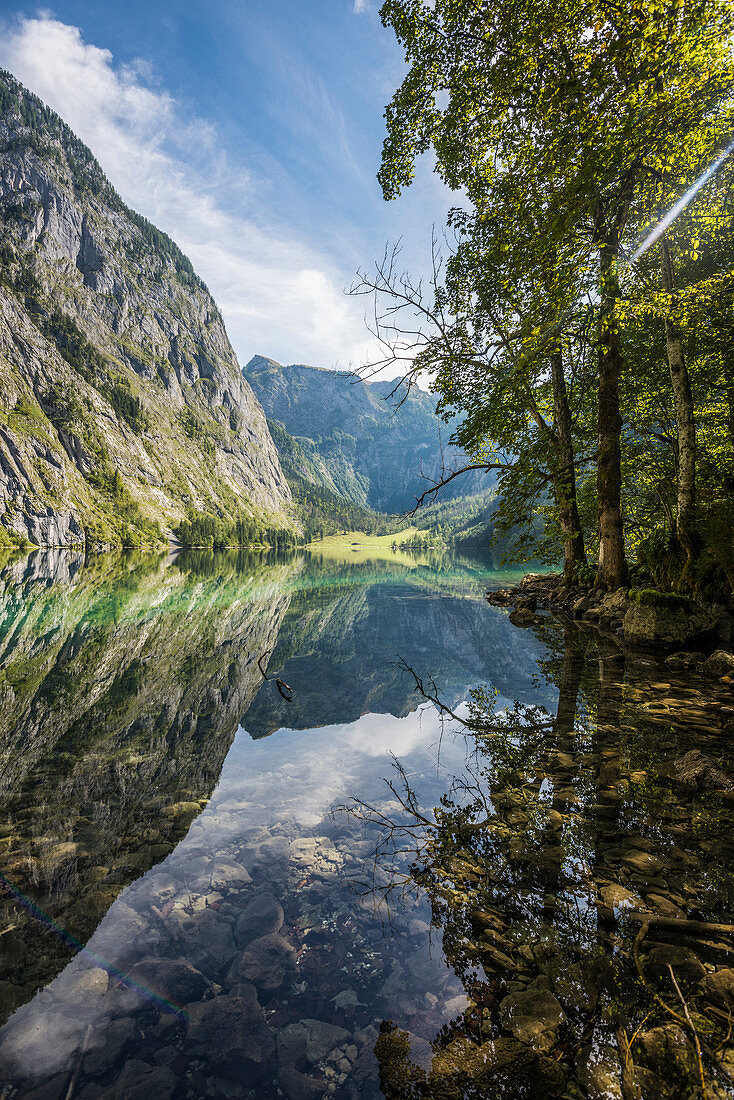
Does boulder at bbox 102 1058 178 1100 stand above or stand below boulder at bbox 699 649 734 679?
below

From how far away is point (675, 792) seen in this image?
223 inches

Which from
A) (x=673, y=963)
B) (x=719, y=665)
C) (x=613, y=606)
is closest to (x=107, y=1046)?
(x=673, y=963)

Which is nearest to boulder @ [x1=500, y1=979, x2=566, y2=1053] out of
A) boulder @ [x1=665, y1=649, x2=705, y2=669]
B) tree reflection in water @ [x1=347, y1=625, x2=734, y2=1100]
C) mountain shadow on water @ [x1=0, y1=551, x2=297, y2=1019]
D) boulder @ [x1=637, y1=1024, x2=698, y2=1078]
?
tree reflection in water @ [x1=347, y1=625, x2=734, y2=1100]

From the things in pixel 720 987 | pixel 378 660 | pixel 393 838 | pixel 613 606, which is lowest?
pixel 378 660

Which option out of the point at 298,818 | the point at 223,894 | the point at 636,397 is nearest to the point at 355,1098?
the point at 223,894

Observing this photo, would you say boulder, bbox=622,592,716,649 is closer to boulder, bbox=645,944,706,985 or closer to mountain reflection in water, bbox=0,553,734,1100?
mountain reflection in water, bbox=0,553,734,1100

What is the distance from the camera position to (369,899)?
178 inches

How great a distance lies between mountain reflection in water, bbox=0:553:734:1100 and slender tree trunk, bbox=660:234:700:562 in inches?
268

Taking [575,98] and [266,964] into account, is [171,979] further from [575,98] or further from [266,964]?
[575,98]

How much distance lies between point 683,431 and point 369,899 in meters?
16.4

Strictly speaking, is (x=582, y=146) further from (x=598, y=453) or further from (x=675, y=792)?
(x=675, y=792)

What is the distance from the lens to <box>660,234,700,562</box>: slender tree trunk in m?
14.5

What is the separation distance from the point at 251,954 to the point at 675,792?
5.30 m

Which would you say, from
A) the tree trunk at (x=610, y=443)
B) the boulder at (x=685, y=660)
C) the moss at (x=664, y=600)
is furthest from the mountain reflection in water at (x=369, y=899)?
the tree trunk at (x=610, y=443)
